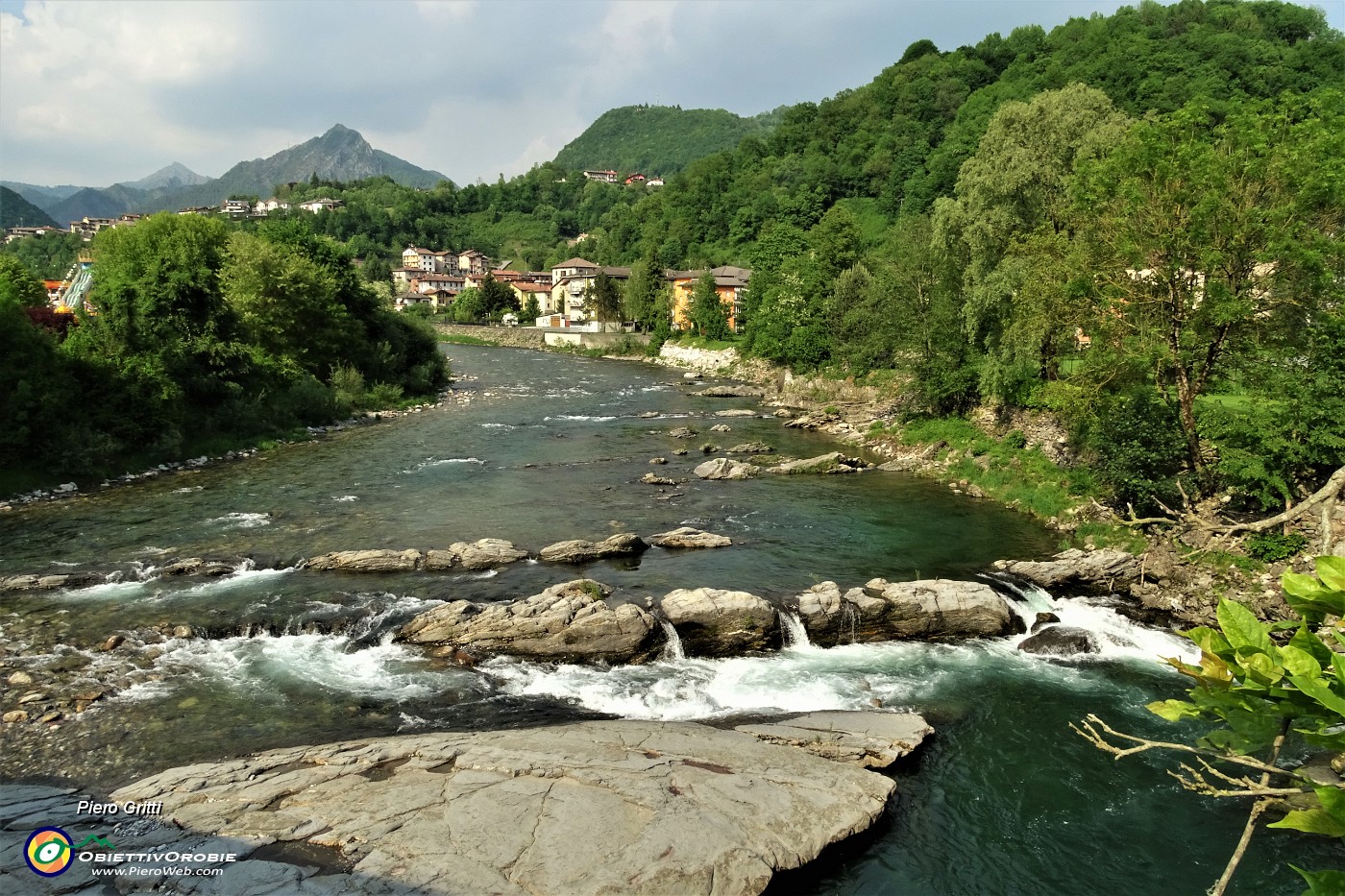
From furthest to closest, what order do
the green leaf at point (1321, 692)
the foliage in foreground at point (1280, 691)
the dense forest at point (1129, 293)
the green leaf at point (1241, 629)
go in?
1. the dense forest at point (1129, 293)
2. the green leaf at point (1241, 629)
3. the foliage in foreground at point (1280, 691)
4. the green leaf at point (1321, 692)

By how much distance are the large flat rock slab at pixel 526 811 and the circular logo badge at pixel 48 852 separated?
111 cm

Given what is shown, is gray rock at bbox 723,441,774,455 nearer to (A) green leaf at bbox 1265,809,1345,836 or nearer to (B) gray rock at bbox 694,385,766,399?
(B) gray rock at bbox 694,385,766,399

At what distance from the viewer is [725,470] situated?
34.1m

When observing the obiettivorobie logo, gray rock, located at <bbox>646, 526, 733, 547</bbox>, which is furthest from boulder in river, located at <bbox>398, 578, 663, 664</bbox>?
the obiettivorobie logo

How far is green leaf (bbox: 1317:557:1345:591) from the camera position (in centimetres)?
274

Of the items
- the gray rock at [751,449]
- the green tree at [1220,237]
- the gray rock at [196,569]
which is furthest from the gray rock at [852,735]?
the gray rock at [751,449]

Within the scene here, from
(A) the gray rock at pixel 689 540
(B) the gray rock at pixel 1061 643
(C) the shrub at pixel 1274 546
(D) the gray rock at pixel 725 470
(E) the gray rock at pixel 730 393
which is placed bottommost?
(B) the gray rock at pixel 1061 643

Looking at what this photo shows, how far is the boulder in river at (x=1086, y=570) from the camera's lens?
21.4 meters

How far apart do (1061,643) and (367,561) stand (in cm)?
1911

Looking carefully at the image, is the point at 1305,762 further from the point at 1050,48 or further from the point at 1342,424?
the point at 1050,48

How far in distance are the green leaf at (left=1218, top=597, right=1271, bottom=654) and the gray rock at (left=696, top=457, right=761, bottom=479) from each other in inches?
1193

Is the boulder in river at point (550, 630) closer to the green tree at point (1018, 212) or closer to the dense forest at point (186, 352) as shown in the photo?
the green tree at point (1018, 212)

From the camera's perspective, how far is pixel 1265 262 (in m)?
20.6

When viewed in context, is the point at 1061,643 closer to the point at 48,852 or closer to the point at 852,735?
the point at 852,735
